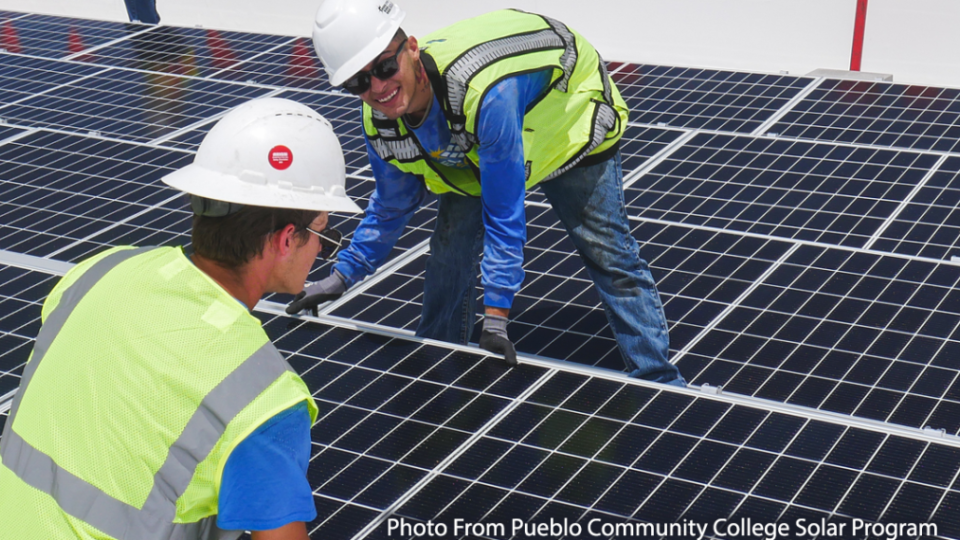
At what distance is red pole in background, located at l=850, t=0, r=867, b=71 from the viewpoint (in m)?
9.40

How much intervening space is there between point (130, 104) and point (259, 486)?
6.99 meters

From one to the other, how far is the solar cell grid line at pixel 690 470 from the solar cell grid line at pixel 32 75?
21.5 ft

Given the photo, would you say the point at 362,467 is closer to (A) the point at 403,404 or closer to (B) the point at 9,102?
(A) the point at 403,404

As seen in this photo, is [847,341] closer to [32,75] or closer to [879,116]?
[879,116]

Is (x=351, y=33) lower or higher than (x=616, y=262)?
higher

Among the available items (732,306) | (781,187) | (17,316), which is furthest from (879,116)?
(17,316)

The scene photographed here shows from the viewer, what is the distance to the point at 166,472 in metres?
2.31

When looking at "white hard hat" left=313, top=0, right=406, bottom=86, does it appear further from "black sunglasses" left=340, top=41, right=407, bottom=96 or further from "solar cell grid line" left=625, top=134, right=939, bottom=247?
"solar cell grid line" left=625, top=134, right=939, bottom=247

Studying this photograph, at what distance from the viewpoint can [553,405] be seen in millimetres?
4043

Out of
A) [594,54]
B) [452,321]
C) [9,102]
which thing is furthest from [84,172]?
[594,54]

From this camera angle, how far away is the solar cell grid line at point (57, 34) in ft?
33.6

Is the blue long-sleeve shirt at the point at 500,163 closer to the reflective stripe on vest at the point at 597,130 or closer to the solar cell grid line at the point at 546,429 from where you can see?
the reflective stripe on vest at the point at 597,130

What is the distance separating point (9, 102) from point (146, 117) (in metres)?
1.32

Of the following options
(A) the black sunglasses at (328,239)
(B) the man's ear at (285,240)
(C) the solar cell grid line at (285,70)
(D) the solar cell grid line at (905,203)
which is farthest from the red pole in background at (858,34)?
(B) the man's ear at (285,240)
